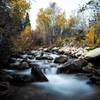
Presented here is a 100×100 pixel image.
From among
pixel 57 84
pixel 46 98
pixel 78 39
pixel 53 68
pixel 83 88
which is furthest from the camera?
pixel 78 39

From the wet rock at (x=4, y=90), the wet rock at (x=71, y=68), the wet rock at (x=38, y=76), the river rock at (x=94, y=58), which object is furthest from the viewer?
the river rock at (x=94, y=58)

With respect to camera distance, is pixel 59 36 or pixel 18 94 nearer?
pixel 18 94

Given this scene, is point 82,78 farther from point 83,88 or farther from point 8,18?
point 8,18

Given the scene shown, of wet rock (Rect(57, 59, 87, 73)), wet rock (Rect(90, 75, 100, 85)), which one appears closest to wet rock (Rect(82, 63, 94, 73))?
wet rock (Rect(57, 59, 87, 73))

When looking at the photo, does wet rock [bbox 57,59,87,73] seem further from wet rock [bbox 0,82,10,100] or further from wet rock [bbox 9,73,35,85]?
wet rock [bbox 0,82,10,100]

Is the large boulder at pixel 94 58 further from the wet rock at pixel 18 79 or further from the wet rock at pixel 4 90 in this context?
the wet rock at pixel 4 90

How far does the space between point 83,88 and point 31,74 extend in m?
3.52

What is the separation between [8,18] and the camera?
14.0 metres

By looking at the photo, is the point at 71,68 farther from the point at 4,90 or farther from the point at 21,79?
the point at 4,90

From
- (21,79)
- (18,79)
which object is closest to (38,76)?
(21,79)

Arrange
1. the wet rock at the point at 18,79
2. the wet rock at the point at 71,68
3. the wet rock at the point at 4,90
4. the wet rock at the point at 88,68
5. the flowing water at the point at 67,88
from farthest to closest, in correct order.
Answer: the wet rock at the point at 71,68
the wet rock at the point at 88,68
the wet rock at the point at 18,79
the flowing water at the point at 67,88
the wet rock at the point at 4,90

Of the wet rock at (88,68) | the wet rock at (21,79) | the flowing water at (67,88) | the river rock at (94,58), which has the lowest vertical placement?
the flowing water at (67,88)

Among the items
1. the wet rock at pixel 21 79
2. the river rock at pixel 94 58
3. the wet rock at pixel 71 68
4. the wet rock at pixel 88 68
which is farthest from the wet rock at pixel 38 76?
the river rock at pixel 94 58

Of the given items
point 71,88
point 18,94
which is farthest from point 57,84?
point 18,94
